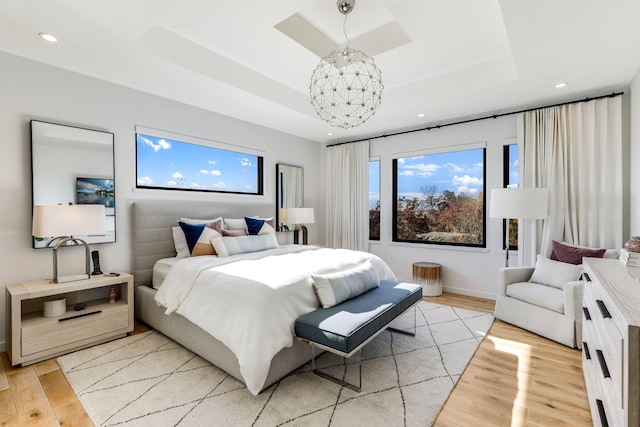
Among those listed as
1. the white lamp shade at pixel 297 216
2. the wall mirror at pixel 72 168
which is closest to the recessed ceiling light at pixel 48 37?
the wall mirror at pixel 72 168

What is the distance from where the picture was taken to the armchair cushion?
2.81m

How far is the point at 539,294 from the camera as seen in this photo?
297 centimetres

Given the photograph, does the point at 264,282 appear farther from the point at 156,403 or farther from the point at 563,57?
the point at 563,57

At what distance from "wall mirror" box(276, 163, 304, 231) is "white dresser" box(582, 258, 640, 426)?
150 inches

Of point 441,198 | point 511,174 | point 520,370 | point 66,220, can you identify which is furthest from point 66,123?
point 511,174

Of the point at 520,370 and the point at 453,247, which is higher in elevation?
the point at 453,247

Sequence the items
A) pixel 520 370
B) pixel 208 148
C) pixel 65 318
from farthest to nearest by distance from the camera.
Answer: pixel 208 148
pixel 65 318
pixel 520 370

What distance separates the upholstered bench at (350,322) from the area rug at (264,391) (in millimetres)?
186

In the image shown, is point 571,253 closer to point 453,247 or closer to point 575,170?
point 575,170

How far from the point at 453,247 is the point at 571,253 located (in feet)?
4.83

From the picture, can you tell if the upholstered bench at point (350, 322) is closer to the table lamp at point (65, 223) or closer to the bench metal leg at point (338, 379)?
the bench metal leg at point (338, 379)

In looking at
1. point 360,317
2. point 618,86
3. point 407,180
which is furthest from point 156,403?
point 618,86

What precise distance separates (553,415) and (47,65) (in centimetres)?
484

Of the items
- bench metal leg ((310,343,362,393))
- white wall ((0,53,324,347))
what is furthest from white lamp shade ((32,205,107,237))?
bench metal leg ((310,343,362,393))
